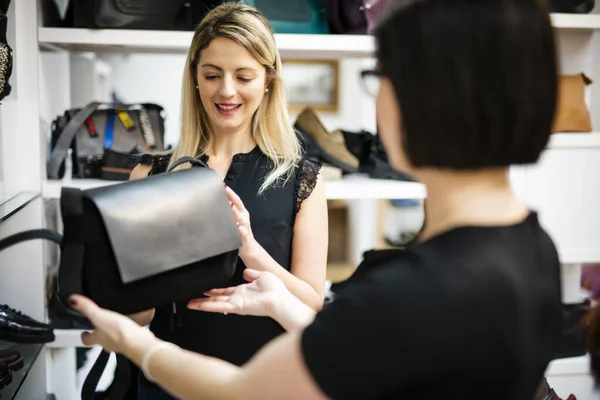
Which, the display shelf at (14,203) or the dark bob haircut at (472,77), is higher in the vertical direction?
the dark bob haircut at (472,77)

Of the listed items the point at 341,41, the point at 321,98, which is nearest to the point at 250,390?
the point at 341,41

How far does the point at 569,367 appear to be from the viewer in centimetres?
217

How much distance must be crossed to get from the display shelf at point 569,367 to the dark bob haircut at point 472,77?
1.73 m

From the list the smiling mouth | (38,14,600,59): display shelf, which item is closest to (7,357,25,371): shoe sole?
the smiling mouth

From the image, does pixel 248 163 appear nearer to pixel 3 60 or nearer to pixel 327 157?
pixel 3 60

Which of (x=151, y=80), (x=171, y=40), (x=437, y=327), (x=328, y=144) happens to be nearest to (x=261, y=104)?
(x=171, y=40)

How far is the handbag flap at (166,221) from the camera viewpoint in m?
0.93

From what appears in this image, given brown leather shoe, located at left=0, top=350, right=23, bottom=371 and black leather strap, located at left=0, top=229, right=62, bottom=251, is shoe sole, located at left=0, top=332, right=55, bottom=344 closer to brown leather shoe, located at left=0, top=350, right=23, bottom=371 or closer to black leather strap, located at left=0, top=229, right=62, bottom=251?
brown leather shoe, located at left=0, top=350, right=23, bottom=371

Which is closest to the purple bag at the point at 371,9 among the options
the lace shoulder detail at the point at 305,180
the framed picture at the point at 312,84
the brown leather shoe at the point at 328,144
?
the brown leather shoe at the point at 328,144

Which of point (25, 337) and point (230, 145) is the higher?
point (230, 145)

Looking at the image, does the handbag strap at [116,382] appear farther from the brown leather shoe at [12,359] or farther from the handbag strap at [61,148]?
the handbag strap at [61,148]

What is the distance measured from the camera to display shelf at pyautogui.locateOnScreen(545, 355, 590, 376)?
2.16 meters

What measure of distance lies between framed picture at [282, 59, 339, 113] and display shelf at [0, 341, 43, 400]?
7.99ft

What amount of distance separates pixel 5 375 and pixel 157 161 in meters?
0.58
